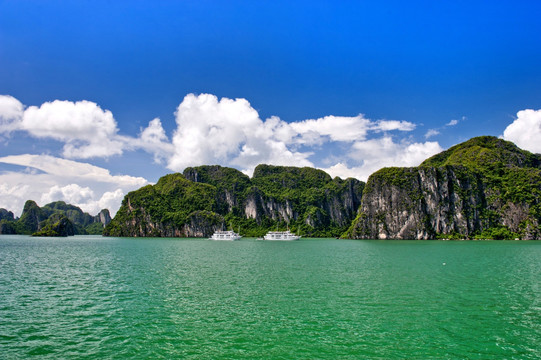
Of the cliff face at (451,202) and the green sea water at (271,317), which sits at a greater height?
the cliff face at (451,202)

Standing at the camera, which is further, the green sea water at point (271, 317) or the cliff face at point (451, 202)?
the cliff face at point (451, 202)

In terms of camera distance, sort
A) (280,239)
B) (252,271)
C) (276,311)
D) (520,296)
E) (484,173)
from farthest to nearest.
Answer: (484,173), (280,239), (252,271), (520,296), (276,311)

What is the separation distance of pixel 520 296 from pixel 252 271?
26734 mm

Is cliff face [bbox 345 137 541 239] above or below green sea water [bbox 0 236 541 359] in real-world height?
above

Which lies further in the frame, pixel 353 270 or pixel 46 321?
pixel 353 270

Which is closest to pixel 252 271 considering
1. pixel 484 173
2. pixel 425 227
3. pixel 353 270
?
pixel 353 270

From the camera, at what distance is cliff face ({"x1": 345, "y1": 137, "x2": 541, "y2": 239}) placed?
153m

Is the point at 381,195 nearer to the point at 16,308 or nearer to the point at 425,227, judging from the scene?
the point at 425,227

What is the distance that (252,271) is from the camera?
40562mm

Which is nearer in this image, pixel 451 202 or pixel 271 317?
pixel 271 317

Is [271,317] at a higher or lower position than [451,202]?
lower

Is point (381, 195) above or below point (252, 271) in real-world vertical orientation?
above

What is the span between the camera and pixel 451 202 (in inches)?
6442

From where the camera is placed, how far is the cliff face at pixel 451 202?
15275cm
